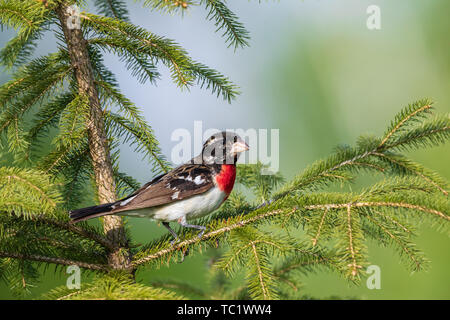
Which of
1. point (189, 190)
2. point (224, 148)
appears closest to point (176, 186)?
point (189, 190)

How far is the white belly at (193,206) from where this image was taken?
228 cm

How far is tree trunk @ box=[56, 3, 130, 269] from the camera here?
1911 mm

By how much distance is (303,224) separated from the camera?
1.78 metres

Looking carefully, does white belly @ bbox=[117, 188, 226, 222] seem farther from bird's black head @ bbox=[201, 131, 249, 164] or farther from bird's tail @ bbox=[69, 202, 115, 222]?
bird's tail @ bbox=[69, 202, 115, 222]

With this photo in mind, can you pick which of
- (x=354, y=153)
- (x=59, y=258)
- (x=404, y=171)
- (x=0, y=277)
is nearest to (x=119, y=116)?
(x=59, y=258)

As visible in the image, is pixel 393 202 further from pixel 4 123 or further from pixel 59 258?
pixel 4 123

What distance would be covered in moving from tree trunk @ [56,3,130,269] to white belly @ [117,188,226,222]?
30cm

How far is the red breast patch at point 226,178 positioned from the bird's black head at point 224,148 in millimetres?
45

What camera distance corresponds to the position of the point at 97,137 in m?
1.95

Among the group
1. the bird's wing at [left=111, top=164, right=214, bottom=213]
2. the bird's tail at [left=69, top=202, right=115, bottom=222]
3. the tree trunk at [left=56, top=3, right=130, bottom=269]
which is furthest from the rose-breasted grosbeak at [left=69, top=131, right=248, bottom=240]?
the bird's tail at [left=69, top=202, right=115, bottom=222]

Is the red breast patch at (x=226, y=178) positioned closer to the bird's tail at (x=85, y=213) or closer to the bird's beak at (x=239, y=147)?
the bird's beak at (x=239, y=147)

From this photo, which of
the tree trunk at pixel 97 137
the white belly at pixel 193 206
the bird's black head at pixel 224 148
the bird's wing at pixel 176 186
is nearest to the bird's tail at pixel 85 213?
the tree trunk at pixel 97 137
